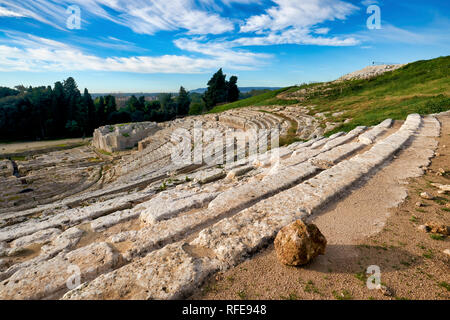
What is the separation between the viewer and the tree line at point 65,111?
37188mm

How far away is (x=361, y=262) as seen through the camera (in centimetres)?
247

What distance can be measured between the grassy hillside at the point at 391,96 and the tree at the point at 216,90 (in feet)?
66.0

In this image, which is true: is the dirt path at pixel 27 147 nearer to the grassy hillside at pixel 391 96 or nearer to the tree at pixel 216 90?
the tree at pixel 216 90

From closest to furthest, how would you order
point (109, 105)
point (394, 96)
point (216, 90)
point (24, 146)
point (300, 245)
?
point (300, 245) < point (394, 96) < point (24, 146) < point (216, 90) < point (109, 105)

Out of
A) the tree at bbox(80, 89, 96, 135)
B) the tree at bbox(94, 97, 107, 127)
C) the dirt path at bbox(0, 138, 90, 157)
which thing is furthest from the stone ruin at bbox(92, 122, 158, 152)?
the tree at bbox(94, 97, 107, 127)

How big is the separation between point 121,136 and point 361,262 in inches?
1112

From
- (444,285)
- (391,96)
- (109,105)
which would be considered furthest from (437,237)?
(109,105)

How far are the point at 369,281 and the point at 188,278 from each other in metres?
1.80

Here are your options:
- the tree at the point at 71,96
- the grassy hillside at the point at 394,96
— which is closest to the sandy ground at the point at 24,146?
the tree at the point at 71,96

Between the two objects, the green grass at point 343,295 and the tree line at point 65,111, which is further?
the tree line at point 65,111

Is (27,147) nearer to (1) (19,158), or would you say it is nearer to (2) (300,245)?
(1) (19,158)

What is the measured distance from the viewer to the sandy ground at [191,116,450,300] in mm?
2109

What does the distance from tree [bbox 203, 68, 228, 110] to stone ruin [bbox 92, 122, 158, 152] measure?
1876cm

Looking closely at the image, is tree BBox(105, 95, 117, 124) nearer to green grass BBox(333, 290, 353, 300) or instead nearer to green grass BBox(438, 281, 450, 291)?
green grass BBox(333, 290, 353, 300)
